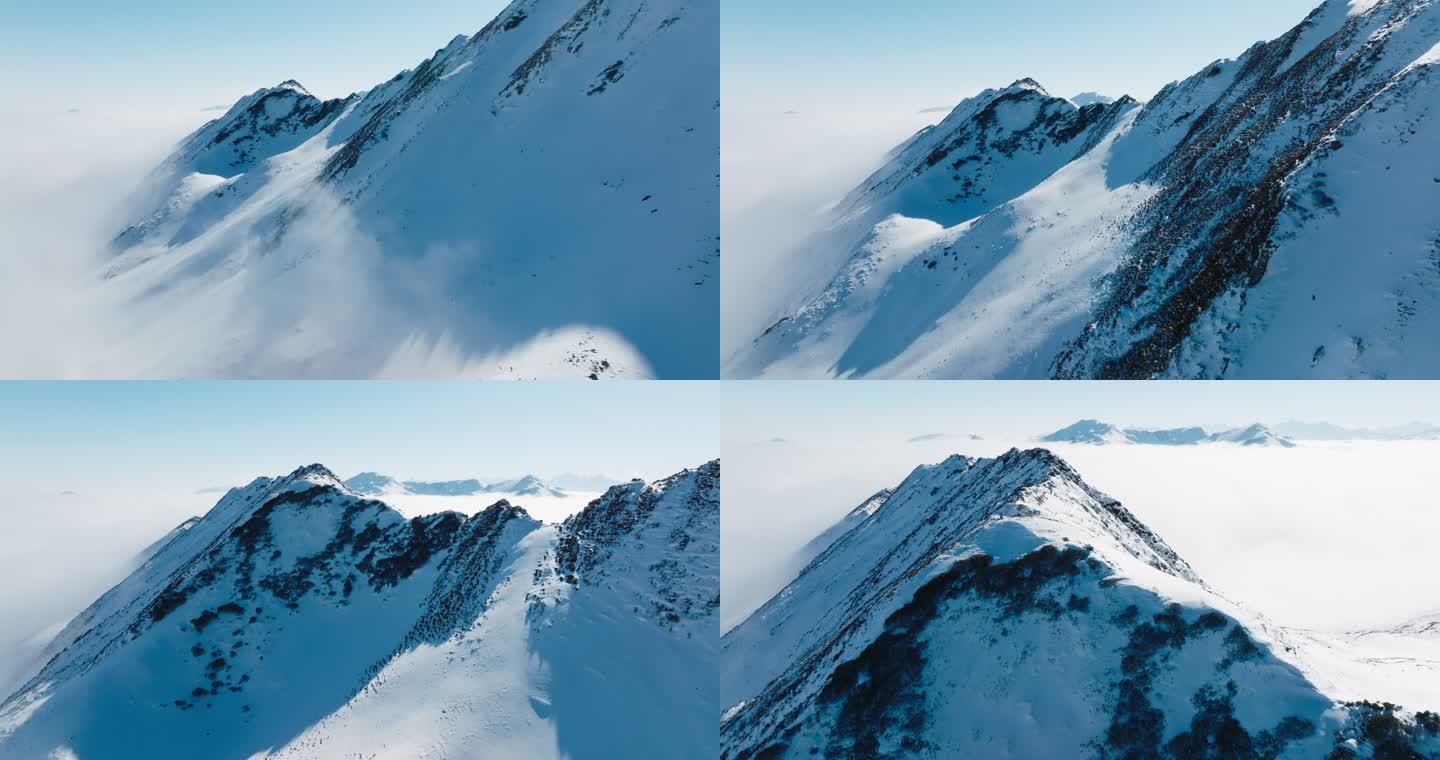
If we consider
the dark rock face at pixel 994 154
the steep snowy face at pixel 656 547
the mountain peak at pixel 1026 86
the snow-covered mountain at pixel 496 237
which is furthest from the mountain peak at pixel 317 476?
the mountain peak at pixel 1026 86

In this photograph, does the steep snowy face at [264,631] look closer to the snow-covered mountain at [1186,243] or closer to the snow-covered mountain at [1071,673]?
the snow-covered mountain at [1186,243]

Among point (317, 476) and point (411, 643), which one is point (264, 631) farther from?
point (317, 476)

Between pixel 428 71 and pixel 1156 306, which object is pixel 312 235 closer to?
pixel 428 71

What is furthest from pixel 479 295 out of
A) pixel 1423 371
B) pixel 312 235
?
pixel 1423 371

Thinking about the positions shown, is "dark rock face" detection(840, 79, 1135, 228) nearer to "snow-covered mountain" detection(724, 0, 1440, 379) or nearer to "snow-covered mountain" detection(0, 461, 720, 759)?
"snow-covered mountain" detection(724, 0, 1440, 379)

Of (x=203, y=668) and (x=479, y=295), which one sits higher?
(x=479, y=295)

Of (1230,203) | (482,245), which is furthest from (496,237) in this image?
(1230,203)
